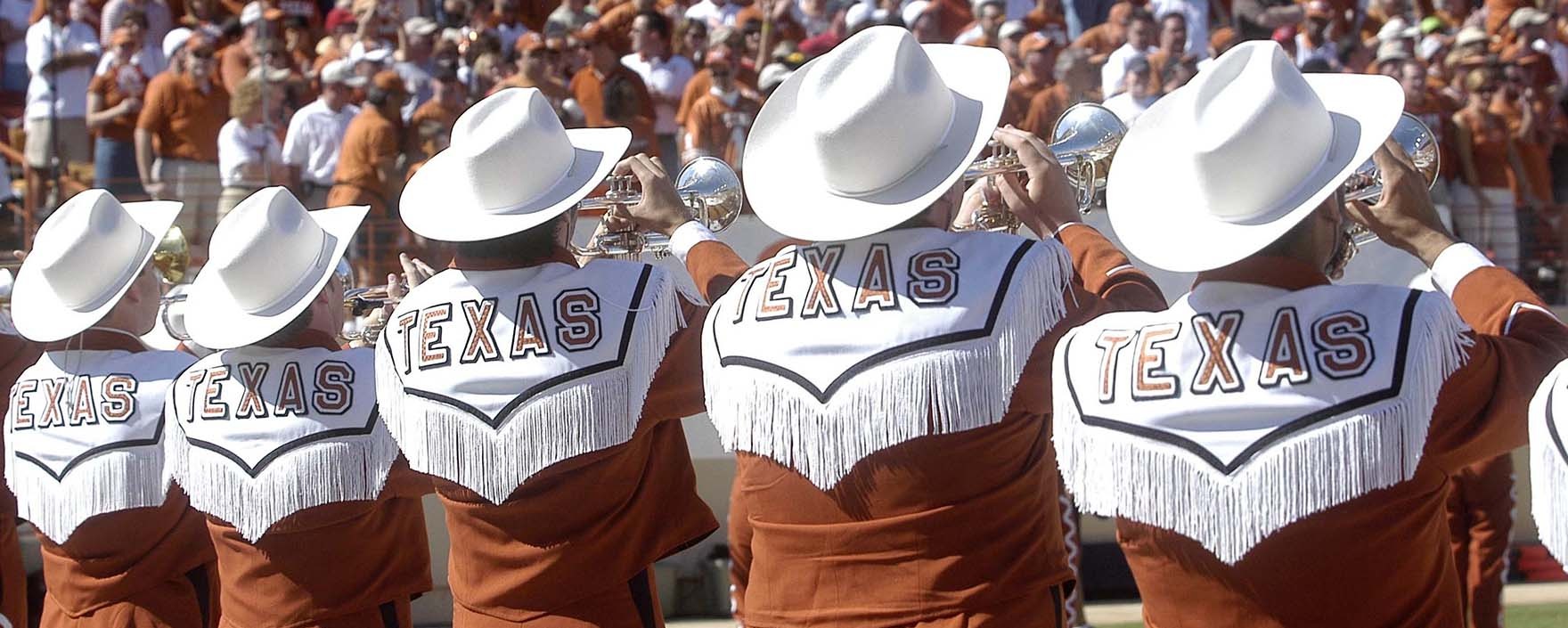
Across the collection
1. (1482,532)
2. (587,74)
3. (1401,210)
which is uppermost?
(1401,210)

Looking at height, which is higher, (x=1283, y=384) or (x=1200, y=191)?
(x=1200, y=191)

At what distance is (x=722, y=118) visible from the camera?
413 inches

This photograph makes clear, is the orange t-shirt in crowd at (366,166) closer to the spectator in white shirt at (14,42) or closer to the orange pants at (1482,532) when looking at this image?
the spectator in white shirt at (14,42)

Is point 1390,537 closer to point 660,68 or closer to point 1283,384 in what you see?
point 1283,384

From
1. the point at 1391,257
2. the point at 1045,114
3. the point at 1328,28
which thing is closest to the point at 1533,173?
the point at 1328,28

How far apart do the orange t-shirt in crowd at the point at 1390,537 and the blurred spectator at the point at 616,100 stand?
7261mm

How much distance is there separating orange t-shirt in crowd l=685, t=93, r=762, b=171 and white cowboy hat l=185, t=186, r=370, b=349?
5.78m

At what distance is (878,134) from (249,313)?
66.9 inches

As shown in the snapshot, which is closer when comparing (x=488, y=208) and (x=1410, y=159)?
(x=1410, y=159)

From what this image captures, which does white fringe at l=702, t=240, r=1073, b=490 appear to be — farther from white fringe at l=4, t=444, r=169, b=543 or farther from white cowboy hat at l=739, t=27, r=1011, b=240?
white fringe at l=4, t=444, r=169, b=543

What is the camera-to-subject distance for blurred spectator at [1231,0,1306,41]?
12953 millimetres

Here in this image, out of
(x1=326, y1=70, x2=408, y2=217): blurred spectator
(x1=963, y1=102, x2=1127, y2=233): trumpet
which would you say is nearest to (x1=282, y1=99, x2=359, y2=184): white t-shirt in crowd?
(x1=326, y1=70, x2=408, y2=217): blurred spectator

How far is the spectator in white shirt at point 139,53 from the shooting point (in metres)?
11.9

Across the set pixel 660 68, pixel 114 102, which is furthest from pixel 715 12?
pixel 114 102
